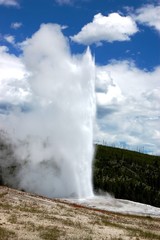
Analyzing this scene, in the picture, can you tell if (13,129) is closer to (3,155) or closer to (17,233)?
(3,155)

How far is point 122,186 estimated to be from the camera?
150625mm

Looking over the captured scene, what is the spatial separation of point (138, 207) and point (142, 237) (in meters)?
35.5

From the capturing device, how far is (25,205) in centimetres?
5578

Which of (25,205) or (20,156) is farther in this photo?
(20,156)

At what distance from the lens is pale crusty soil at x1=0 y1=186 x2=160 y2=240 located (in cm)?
3638

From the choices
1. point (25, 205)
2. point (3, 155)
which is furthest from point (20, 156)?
point (25, 205)

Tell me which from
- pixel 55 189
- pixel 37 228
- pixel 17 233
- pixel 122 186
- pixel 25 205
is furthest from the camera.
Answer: pixel 122 186

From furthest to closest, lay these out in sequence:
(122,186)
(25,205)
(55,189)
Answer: (122,186), (55,189), (25,205)

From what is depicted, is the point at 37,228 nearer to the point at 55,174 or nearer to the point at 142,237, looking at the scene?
the point at 142,237

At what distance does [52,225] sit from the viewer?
136 ft

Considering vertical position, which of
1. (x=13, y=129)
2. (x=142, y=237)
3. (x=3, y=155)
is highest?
(x=13, y=129)

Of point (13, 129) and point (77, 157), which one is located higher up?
point (13, 129)

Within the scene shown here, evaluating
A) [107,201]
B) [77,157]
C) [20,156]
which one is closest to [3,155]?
[20,156]

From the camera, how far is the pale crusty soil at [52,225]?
36375 millimetres
